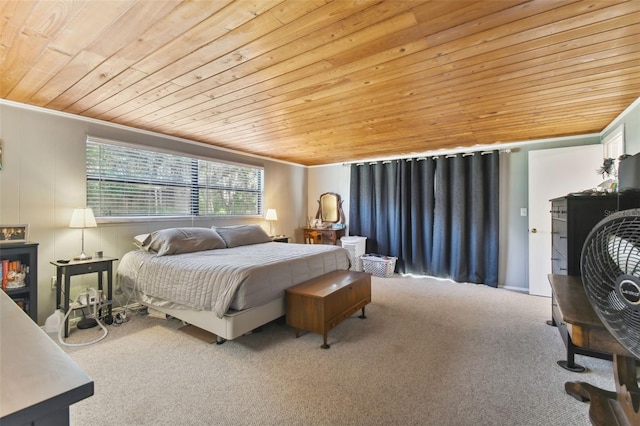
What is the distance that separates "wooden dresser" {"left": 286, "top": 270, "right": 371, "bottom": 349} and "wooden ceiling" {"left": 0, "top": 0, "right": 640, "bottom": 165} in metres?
1.68

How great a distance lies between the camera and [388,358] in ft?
7.47

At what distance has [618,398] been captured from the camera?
4.78ft

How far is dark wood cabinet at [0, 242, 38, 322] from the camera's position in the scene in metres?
2.43

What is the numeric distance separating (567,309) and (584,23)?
1.44 m

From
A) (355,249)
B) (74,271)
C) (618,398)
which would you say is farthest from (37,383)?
(355,249)

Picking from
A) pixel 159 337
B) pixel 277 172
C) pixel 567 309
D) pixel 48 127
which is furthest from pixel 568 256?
pixel 48 127

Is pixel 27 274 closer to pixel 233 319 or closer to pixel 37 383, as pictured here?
pixel 233 319

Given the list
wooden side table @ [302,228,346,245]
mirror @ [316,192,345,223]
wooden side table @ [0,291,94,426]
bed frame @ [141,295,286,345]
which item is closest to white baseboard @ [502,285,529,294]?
wooden side table @ [302,228,346,245]

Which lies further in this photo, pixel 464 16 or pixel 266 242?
pixel 266 242

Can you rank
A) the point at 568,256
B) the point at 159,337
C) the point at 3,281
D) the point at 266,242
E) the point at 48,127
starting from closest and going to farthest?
1. the point at 568,256
2. the point at 3,281
3. the point at 159,337
4. the point at 48,127
5. the point at 266,242

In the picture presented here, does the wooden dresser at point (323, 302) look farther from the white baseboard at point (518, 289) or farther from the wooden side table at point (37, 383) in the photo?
the white baseboard at point (518, 289)

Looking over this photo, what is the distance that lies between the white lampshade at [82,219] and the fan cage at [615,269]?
3.71m

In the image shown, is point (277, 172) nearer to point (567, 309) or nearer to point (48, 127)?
point (48, 127)

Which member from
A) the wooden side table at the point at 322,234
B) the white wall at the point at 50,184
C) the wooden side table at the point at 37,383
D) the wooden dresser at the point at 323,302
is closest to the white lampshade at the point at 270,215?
the wooden side table at the point at 322,234
